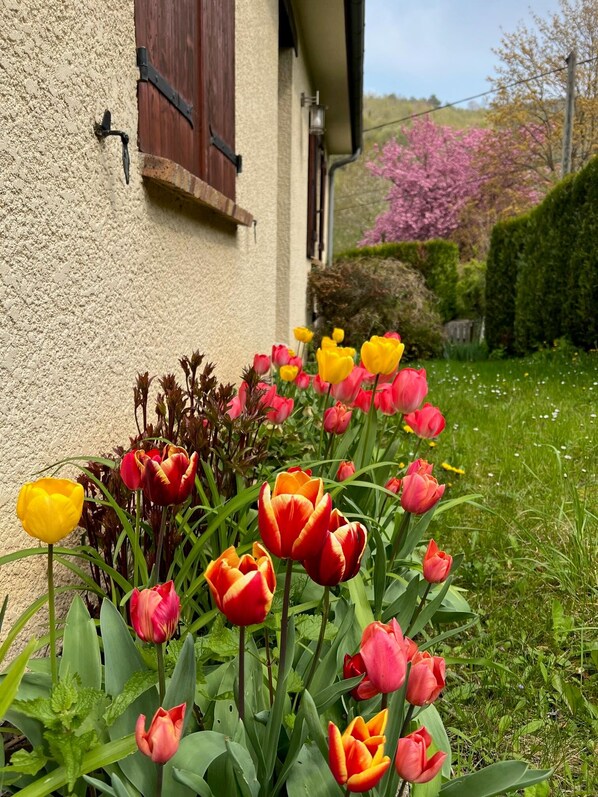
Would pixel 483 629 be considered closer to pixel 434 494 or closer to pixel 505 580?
pixel 505 580

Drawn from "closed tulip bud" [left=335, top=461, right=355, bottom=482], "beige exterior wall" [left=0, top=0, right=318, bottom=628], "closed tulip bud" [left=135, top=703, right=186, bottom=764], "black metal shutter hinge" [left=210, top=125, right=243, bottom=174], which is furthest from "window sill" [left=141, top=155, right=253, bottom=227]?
"closed tulip bud" [left=135, top=703, right=186, bottom=764]

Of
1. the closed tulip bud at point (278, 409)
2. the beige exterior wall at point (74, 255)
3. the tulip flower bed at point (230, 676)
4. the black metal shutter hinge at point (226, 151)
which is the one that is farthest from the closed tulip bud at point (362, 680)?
the black metal shutter hinge at point (226, 151)

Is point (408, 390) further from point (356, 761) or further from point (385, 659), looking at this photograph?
point (356, 761)

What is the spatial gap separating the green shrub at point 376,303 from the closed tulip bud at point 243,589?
27.4 feet

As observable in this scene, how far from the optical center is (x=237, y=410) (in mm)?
1937

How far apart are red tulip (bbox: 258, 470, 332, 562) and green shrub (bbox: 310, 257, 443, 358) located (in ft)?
27.3

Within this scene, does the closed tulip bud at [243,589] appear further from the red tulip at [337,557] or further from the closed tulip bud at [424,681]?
the closed tulip bud at [424,681]

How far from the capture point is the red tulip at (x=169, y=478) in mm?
949

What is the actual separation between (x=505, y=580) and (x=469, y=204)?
75.7ft

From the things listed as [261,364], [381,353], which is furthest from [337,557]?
[261,364]

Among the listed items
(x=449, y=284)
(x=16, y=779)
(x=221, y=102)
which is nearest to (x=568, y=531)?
(x=16, y=779)

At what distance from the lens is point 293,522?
29.9 inches

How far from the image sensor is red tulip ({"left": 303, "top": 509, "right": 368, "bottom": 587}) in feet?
2.57

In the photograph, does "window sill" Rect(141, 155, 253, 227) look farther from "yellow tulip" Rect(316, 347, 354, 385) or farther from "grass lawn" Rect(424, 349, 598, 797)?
"grass lawn" Rect(424, 349, 598, 797)
